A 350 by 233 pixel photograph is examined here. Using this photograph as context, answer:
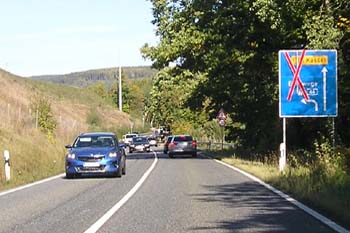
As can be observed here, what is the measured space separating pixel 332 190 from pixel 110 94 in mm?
171051

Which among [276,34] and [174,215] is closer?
[174,215]

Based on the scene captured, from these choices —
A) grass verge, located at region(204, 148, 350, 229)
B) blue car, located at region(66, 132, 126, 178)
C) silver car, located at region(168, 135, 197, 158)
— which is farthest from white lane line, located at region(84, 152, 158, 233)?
silver car, located at region(168, 135, 197, 158)

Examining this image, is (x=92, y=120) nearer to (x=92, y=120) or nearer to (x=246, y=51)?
(x=92, y=120)

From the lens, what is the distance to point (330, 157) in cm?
2184

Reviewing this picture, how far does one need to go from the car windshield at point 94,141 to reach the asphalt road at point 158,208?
10.3 ft

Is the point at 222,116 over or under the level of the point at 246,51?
under

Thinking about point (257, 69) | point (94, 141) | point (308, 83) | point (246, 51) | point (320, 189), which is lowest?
point (320, 189)

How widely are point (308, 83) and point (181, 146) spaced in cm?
2113

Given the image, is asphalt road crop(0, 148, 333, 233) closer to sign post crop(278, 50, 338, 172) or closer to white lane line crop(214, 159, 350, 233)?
white lane line crop(214, 159, 350, 233)

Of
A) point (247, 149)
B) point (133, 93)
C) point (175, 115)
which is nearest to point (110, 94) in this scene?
point (133, 93)

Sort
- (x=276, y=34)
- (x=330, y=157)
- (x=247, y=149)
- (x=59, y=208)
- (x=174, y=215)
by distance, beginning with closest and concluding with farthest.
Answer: (x=174, y=215)
(x=59, y=208)
(x=330, y=157)
(x=276, y=34)
(x=247, y=149)

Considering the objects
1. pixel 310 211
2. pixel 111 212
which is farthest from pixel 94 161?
pixel 310 211

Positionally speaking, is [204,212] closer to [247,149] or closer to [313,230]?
[313,230]

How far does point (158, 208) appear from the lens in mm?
14445
